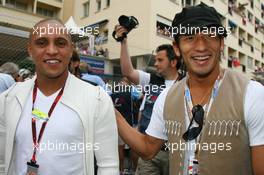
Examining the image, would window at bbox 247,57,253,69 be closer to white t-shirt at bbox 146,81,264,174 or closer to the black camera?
the black camera

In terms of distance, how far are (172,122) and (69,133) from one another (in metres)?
0.64

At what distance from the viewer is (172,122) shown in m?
2.17

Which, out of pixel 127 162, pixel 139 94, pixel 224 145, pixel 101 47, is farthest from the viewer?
pixel 101 47

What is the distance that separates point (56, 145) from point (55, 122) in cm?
13

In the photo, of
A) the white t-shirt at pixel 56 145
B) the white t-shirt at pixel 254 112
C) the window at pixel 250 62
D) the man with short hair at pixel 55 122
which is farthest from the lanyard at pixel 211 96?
the window at pixel 250 62

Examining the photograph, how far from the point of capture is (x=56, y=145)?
6.42ft

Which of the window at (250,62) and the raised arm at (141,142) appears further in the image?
the window at (250,62)

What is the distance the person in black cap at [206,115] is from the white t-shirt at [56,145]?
52cm

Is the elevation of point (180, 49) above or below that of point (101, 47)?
below

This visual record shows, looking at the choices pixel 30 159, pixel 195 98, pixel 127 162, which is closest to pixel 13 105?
pixel 30 159

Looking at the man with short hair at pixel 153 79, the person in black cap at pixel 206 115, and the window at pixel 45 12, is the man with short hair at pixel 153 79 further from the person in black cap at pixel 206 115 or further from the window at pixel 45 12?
the window at pixel 45 12

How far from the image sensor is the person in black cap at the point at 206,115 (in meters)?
1.92

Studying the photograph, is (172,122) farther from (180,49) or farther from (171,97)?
(180,49)

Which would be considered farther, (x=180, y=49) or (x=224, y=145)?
(x=180, y=49)
